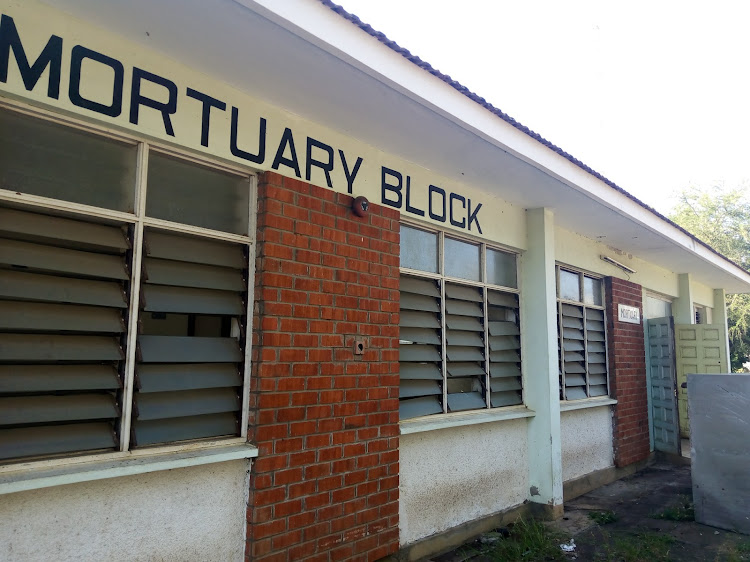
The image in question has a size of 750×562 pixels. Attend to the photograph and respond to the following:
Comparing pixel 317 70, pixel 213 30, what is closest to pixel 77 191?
pixel 213 30

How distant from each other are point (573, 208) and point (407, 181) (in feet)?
8.05

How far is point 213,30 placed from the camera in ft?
9.66

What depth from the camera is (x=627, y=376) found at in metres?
8.33

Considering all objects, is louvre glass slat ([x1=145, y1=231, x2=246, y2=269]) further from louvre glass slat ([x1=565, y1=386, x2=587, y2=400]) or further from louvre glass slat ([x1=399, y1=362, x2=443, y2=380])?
louvre glass slat ([x1=565, y1=386, x2=587, y2=400])

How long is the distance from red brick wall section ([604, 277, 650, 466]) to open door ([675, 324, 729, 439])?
1.25 metres

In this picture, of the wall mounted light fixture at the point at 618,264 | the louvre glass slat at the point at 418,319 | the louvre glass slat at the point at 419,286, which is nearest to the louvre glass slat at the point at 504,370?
the louvre glass slat at the point at 418,319

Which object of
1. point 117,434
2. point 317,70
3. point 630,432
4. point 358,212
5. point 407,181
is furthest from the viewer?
point 630,432

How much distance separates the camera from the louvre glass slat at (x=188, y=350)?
3115 mm

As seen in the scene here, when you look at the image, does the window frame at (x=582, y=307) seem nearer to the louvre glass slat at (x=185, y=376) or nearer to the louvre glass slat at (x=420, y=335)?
the louvre glass slat at (x=420, y=335)

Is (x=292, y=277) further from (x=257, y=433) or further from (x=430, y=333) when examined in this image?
(x=430, y=333)

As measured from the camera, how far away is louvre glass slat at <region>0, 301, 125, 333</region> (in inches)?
104

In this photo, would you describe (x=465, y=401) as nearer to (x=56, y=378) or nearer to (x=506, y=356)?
(x=506, y=356)

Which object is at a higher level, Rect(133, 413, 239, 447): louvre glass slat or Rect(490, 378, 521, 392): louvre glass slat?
Rect(490, 378, 521, 392): louvre glass slat

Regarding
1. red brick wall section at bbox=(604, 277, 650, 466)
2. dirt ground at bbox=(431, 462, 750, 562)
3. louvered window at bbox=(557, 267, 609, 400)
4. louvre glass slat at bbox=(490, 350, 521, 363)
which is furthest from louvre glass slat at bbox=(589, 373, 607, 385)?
louvre glass slat at bbox=(490, 350, 521, 363)
